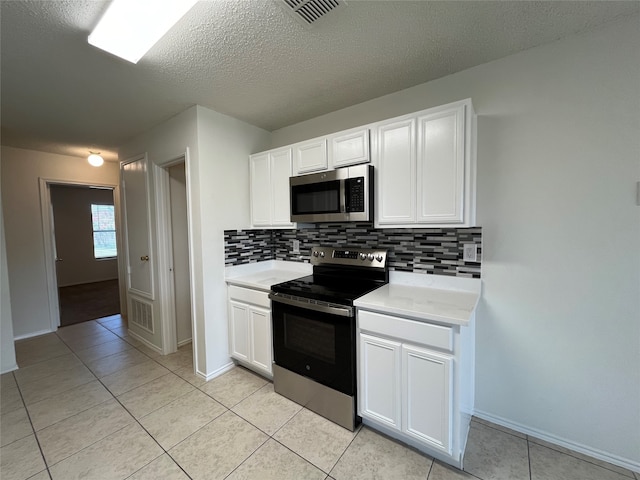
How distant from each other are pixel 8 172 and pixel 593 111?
5.80 m

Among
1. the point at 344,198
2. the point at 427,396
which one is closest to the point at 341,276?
the point at 344,198

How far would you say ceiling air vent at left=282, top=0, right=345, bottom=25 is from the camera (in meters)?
1.26

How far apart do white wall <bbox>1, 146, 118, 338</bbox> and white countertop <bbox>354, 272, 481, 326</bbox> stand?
4.45m

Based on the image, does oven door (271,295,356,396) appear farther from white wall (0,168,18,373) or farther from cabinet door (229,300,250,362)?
white wall (0,168,18,373)

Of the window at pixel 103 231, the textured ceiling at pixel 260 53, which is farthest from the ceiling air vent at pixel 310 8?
the window at pixel 103 231

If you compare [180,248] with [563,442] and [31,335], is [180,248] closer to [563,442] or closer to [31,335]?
[31,335]

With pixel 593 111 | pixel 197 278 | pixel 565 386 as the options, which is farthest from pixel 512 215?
pixel 197 278

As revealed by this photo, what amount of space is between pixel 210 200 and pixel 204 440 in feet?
5.99

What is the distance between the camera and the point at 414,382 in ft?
5.00

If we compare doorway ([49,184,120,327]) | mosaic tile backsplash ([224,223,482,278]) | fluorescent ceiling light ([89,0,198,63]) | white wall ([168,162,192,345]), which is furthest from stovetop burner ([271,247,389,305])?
doorway ([49,184,120,327])

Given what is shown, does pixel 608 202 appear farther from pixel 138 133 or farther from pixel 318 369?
pixel 138 133

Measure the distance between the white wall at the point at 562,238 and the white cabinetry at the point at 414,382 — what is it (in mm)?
475

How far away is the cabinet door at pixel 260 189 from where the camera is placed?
8.42 feet

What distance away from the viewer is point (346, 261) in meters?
2.33
